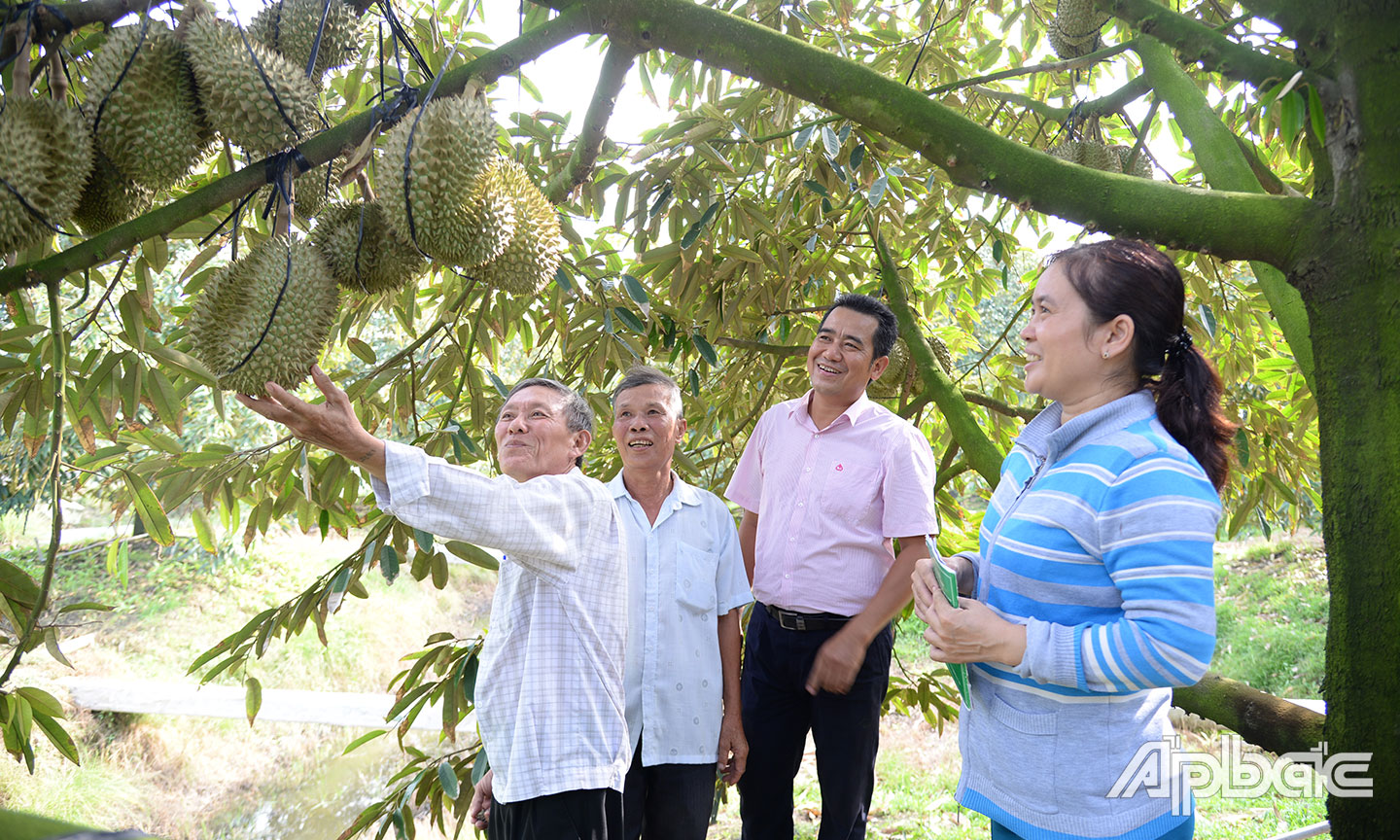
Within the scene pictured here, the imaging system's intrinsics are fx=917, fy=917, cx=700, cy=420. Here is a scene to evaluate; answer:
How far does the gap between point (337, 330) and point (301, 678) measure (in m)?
7.41

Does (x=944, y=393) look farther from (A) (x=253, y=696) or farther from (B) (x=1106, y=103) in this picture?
(A) (x=253, y=696)

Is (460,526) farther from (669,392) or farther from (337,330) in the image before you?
(337,330)

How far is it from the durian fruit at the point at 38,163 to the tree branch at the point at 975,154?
708 mm

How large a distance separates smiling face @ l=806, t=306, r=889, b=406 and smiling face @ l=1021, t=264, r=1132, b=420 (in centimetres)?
91

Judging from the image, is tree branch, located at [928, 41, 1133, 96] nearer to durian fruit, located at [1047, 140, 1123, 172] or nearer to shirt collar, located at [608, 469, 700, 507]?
durian fruit, located at [1047, 140, 1123, 172]

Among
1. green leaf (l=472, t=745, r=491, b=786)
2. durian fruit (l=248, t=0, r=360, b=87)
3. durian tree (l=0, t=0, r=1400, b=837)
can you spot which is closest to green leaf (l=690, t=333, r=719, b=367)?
durian tree (l=0, t=0, r=1400, b=837)

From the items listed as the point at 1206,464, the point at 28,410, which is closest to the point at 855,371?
the point at 1206,464

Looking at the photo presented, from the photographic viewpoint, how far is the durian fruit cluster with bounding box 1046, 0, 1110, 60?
221 cm

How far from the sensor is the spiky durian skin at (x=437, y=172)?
3.23 feet

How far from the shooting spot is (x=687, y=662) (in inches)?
78.2

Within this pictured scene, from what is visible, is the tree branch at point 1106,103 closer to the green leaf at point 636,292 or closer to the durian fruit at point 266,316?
the green leaf at point 636,292

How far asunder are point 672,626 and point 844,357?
0.81 meters

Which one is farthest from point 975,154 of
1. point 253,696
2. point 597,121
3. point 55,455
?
point 253,696

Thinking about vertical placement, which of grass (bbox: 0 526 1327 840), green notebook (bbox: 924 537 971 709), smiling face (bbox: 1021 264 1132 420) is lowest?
grass (bbox: 0 526 1327 840)
